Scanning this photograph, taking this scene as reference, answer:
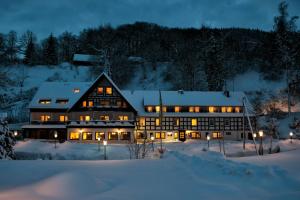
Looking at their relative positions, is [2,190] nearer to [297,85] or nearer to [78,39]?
[297,85]

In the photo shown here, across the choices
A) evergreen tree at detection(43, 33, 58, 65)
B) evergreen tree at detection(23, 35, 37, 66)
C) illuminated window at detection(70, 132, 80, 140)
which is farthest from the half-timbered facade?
evergreen tree at detection(23, 35, 37, 66)

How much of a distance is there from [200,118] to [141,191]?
43760mm

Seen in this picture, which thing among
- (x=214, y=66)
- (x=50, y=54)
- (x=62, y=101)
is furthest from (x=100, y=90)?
(x=50, y=54)

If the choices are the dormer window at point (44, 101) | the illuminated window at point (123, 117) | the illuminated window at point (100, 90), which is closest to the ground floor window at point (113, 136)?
the illuminated window at point (123, 117)

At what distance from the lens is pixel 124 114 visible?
50.1 m

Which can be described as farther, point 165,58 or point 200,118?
point 165,58

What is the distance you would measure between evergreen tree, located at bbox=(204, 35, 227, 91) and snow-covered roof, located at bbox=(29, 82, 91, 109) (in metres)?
31.0

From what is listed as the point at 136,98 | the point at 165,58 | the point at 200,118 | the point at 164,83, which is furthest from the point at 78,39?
the point at 200,118

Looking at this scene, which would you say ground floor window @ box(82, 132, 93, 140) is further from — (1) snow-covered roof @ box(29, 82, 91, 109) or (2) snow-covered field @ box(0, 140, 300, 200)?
(2) snow-covered field @ box(0, 140, 300, 200)

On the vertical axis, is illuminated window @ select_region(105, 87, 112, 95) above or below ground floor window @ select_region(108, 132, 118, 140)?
above

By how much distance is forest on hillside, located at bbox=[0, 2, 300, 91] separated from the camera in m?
70.4

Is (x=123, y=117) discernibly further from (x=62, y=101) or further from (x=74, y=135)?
(x=62, y=101)

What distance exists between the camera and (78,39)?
4345 inches

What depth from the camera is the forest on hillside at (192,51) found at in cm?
7038
